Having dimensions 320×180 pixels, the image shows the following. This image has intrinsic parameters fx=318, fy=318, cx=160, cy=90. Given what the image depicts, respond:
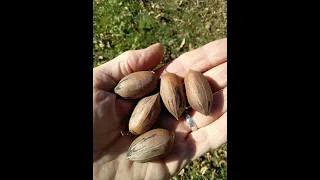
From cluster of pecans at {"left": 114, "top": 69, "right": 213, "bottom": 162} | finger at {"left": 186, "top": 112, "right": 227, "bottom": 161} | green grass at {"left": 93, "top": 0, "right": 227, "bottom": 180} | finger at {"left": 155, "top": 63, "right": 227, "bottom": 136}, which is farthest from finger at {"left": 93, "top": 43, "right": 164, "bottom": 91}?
green grass at {"left": 93, "top": 0, "right": 227, "bottom": 180}

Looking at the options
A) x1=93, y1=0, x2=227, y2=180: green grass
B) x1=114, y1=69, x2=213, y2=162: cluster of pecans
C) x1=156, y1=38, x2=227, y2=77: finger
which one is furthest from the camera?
x1=93, y1=0, x2=227, y2=180: green grass

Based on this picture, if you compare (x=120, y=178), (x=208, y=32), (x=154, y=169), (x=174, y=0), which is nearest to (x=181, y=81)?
(x=154, y=169)

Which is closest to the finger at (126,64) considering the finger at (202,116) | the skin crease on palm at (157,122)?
the skin crease on palm at (157,122)

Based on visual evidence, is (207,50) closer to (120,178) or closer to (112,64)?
(112,64)

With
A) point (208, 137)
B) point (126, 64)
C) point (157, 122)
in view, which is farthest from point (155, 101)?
point (208, 137)

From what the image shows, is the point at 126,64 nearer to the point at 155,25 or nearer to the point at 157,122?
the point at 157,122

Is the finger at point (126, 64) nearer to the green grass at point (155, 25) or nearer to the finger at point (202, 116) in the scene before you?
the finger at point (202, 116)

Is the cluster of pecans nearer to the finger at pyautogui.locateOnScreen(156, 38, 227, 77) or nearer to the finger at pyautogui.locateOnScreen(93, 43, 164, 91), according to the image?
the finger at pyautogui.locateOnScreen(93, 43, 164, 91)
